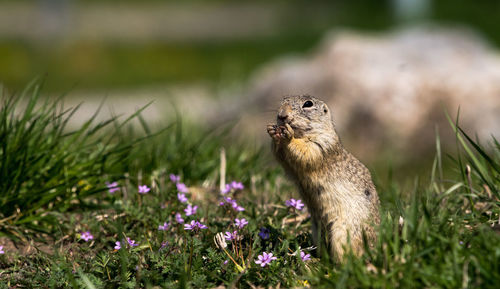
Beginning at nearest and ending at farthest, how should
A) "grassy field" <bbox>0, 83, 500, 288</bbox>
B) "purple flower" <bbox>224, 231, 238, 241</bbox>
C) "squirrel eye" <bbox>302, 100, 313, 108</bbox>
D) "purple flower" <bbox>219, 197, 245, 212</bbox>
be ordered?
"grassy field" <bbox>0, 83, 500, 288</bbox> → "purple flower" <bbox>224, 231, 238, 241</bbox> → "squirrel eye" <bbox>302, 100, 313, 108</bbox> → "purple flower" <bbox>219, 197, 245, 212</bbox>

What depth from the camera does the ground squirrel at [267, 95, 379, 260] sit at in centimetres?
334

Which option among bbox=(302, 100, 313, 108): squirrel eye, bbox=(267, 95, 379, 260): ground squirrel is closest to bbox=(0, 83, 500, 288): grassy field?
bbox=(267, 95, 379, 260): ground squirrel

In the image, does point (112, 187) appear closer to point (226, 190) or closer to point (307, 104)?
point (226, 190)

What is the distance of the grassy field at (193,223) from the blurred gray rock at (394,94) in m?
3.07

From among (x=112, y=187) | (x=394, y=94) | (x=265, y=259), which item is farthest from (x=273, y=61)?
(x=265, y=259)

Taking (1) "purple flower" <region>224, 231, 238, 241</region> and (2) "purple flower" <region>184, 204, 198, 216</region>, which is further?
(2) "purple flower" <region>184, 204, 198, 216</region>

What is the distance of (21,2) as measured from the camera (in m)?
26.0

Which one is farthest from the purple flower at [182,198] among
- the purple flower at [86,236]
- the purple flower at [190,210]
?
the purple flower at [86,236]

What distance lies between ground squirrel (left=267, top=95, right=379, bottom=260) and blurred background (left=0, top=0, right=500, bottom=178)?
327 millimetres

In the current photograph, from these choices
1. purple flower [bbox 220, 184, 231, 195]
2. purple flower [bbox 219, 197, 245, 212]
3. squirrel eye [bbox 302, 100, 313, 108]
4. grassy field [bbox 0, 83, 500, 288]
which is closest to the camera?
grassy field [bbox 0, 83, 500, 288]

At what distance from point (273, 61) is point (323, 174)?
11.1 m

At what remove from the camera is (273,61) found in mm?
14367

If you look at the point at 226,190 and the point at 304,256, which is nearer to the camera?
the point at 304,256

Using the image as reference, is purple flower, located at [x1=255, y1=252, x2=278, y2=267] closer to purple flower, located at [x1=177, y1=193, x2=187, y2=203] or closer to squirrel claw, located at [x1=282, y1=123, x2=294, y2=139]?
squirrel claw, located at [x1=282, y1=123, x2=294, y2=139]
